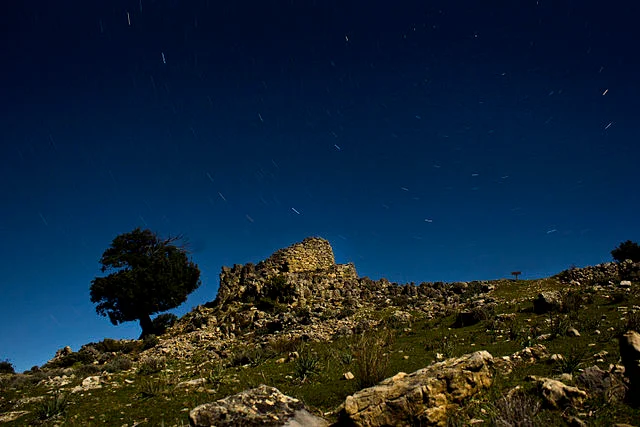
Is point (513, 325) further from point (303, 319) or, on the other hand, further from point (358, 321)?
point (303, 319)

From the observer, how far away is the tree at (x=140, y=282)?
32.1 meters

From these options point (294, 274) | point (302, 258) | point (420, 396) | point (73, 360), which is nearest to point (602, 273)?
point (294, 274)

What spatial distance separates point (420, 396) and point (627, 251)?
1661 inches

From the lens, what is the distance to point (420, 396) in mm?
5312

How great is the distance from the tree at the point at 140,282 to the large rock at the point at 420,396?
103ft

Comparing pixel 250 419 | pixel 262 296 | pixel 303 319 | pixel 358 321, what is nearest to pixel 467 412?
pixel 250 419

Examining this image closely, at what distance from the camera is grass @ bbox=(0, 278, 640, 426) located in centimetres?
551

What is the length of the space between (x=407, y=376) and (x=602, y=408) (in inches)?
105

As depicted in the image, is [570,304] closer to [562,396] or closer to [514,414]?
[562,396]

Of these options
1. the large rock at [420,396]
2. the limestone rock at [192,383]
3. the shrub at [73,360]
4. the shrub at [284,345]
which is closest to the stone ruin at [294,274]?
the shrub at [73,360]

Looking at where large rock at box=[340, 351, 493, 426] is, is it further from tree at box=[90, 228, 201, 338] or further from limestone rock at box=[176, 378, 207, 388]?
tree at box=[90, 228, 201, 338]

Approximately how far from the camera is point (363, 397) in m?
5.62

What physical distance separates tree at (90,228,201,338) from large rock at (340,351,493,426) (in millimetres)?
31339

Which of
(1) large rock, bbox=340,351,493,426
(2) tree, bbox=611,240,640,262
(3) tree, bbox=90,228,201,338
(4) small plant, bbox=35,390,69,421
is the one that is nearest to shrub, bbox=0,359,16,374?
(3) tree, bbox=90,228,201,338
